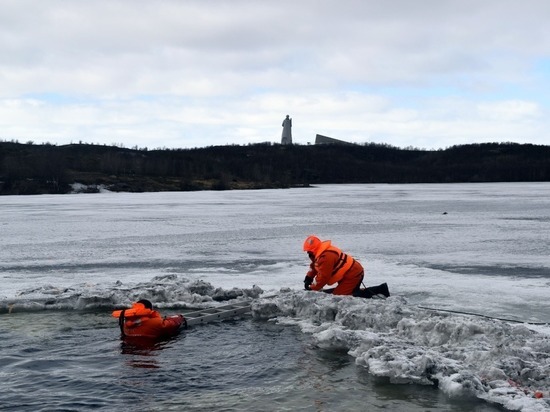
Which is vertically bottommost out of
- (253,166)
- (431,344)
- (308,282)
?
(431,344)

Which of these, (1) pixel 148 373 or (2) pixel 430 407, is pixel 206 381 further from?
(2) pixel 430 407

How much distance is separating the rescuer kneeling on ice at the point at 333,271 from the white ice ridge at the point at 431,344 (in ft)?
1.28

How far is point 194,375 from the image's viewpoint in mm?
8227

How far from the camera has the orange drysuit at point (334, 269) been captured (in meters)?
11.2

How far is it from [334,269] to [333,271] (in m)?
0.04

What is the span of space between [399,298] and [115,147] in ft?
Answer: 504

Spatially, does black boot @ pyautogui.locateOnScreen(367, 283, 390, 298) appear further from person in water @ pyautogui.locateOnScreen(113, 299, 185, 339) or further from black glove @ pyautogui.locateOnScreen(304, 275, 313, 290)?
person in water @ pyautogui.locateOnScreen(113, 299, 185, 339)

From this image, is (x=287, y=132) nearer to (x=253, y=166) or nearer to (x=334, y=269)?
(x=253, y=166)

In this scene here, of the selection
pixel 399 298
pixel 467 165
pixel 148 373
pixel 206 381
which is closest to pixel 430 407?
pixel 206 381

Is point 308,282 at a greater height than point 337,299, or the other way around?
point 308,282

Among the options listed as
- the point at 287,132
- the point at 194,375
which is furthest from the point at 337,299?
the point at 287,132

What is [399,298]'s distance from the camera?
11422 mm

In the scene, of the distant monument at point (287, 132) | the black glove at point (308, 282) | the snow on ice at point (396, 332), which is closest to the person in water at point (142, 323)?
the snow on ice at point (396, 332)

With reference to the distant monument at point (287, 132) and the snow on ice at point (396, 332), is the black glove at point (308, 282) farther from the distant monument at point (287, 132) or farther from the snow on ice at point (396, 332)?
the distant monument at point (287, 132)
